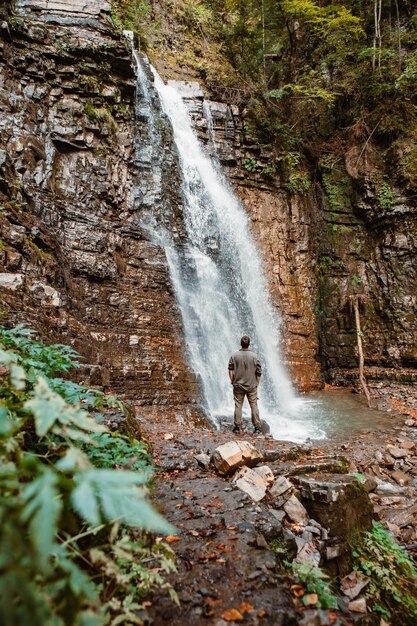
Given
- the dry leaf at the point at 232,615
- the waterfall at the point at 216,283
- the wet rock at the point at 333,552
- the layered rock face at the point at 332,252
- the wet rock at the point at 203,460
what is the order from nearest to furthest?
the dry leaf at the point at 232,615
the wet rock at the point at 333,552
the wet rock at the point at 203,460
the waterfall at the point at 216,283
the layered rock face at the point at 332,252

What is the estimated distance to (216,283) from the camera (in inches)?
455

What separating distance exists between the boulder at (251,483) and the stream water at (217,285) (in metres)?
4.34

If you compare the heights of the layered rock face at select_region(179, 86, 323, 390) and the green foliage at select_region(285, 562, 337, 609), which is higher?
the layered rock face at select_region(179, 86, 323, 390)

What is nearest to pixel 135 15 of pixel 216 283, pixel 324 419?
pixel 216 283

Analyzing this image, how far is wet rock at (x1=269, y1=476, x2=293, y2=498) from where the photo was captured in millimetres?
3537

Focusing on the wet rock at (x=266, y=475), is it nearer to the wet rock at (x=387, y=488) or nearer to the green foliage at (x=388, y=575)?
the green foliage at (x=388, y=575)

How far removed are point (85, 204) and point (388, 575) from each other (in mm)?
10205

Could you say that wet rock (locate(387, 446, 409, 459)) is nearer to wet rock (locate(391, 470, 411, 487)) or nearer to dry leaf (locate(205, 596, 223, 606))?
wet rock (locate(391, 470, 411, 487))

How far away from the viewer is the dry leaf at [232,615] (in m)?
1.77

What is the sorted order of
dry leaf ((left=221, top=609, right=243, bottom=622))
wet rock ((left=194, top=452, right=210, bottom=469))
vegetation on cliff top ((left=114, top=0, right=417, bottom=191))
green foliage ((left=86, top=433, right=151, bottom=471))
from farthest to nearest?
1. vegetation on cliff top ((left=114, top=0, right=417, bottom=191))
2. wet rock ((left=194, top=452, right=210, bottom=469))
3. green foliage ((left=86, top=433, right=151, bottom=471))
4. dry leaf ((left=221, top=609, right=243, bottom=622))

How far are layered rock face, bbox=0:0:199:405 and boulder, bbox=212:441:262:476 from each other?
10.0 feet

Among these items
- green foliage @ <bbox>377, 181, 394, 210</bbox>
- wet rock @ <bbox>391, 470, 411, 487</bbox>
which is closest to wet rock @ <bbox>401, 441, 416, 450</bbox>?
wet rock @ <bbox>391, 470, 411, 487</bbox>

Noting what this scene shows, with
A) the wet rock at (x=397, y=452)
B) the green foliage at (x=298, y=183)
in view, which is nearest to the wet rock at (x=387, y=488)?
the wet rock at (x=397, y=452)

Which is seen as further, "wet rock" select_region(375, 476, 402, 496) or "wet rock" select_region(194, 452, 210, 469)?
"wet rock" select_region(375, 476, 402, 496)
